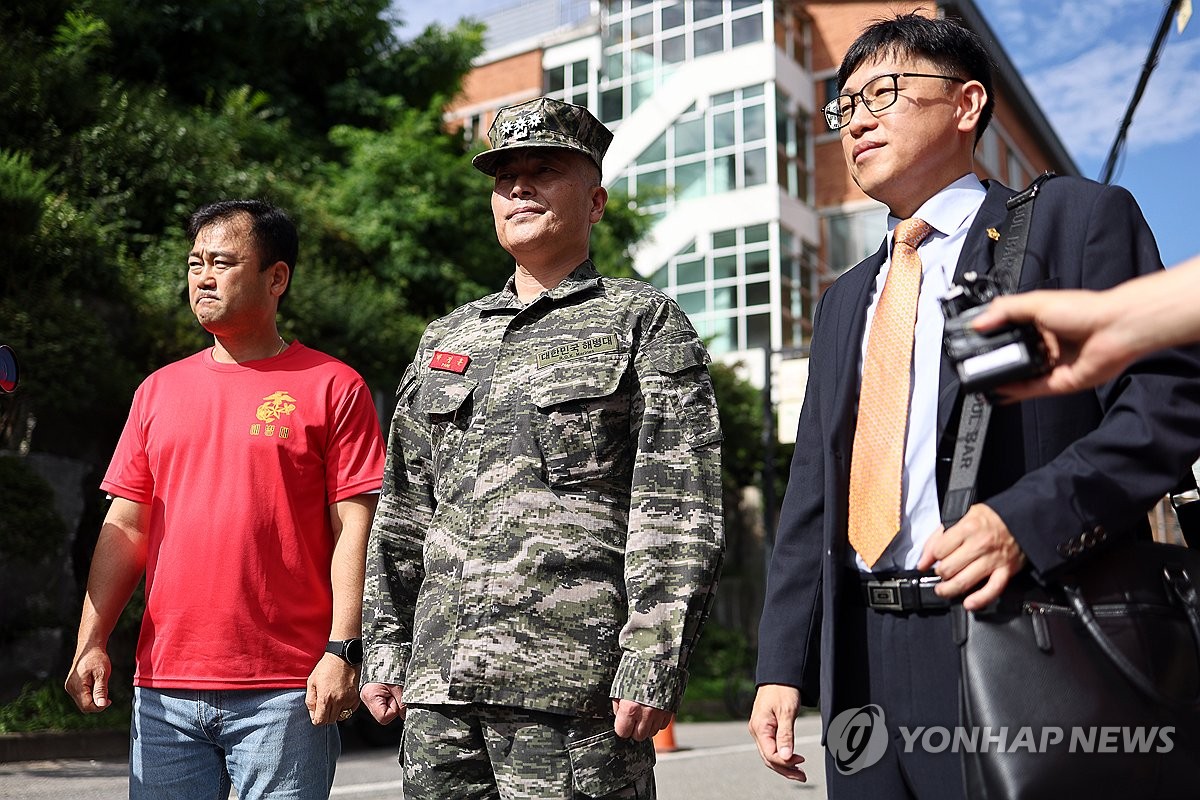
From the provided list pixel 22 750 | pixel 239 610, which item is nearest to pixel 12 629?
pixel 22 750

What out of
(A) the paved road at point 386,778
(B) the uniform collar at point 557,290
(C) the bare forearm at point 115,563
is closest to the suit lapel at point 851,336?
(B) the uniform collar at point 557,290

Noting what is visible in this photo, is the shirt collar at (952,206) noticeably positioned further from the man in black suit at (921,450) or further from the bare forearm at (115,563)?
the bare forearm at (115,563)

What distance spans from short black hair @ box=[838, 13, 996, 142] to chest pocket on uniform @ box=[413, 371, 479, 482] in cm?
126

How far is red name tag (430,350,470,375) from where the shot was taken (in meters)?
3.17

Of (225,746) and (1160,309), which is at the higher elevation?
(1160,309)

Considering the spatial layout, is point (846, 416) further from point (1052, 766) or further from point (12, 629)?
point (12, 629)

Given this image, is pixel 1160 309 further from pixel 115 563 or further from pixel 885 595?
pixel 115 563

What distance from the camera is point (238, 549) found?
11.1 ft

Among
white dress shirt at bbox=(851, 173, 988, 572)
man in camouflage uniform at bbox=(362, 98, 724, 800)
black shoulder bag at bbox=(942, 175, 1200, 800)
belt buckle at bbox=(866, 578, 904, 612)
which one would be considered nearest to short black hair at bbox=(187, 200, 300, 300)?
man in camouflage uniform at bbox=(362, 98, 724, 800)

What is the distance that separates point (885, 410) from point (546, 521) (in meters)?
0.88

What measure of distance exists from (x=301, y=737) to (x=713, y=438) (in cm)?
140

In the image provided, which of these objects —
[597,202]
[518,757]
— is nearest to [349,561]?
[518,757]

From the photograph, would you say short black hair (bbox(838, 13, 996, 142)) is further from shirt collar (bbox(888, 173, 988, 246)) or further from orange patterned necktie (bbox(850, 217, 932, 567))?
orange patterned necktie (bbox(850, 217, 932, 567))

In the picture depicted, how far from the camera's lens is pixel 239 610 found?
131 inches
